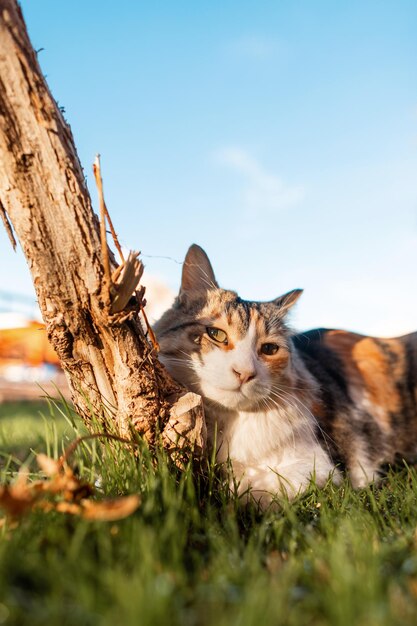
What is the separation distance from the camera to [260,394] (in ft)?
8.07

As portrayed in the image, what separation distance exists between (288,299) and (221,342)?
2.12 feet

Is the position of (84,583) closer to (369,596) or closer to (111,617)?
(111,617)

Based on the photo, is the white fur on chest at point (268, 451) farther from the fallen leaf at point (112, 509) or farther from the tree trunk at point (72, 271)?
the fallen leaf at point (112, 509)

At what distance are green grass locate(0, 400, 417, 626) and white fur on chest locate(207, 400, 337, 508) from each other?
460 millimetres

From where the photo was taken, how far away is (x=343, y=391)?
3.45 m

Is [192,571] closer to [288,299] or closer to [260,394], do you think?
[260,394]

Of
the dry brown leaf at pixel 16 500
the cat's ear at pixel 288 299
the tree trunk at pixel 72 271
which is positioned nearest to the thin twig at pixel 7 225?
the tree trunk at pixel 72 271

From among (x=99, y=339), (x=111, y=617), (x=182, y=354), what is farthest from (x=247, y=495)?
Answer: (x=111, y=617)

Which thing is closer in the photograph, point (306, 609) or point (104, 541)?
point (306, 609)

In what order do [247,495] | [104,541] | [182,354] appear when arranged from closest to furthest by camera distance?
1. [104,541]
2. [247,495]
3. [182,354]

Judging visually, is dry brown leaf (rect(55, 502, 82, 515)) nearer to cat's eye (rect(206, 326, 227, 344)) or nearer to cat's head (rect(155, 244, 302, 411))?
cat's head (rect(155, 244, 302, 411))

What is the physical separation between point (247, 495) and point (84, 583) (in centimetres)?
120

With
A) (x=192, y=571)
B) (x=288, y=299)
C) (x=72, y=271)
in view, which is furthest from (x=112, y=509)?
(x=288, y=299)

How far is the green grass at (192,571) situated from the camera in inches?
43.4
